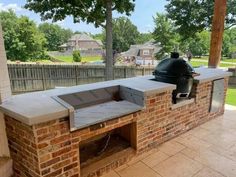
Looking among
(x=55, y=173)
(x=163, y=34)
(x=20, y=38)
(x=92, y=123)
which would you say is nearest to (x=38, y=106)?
(x=92, y=123)

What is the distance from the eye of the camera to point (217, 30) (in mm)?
4352

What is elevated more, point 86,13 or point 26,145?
point 86,13

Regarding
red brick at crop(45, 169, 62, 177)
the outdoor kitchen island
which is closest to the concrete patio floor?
→ the outdoor kitchen island

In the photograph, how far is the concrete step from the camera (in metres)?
1.89

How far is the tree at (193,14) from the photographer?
32.1ft

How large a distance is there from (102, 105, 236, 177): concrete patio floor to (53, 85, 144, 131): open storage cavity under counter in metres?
0.68

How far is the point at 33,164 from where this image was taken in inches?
66.6

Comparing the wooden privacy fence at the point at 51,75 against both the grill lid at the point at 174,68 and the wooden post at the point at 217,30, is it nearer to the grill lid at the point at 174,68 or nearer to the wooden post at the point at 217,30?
the wooden post at the point at 217,30

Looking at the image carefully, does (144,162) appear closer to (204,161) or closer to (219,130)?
(204,161)

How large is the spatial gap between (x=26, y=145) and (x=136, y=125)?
4.01ft

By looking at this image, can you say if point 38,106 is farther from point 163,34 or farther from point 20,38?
point 163,34

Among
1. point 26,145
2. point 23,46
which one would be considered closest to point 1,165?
point 26,145

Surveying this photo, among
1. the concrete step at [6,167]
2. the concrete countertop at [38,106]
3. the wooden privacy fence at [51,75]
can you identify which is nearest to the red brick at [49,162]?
the concrete countertop at [38,106]

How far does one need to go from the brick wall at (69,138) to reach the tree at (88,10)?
6.19 meters
